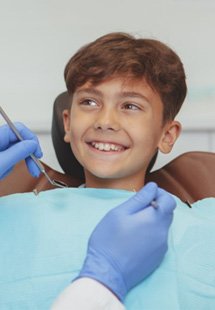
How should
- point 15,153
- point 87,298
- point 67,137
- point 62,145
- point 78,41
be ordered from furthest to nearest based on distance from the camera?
1. point 78,41
2. point 62,145
3. point 67,137
4. point 15,153
5. point 87,298

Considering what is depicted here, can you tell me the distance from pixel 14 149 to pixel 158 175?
50cm

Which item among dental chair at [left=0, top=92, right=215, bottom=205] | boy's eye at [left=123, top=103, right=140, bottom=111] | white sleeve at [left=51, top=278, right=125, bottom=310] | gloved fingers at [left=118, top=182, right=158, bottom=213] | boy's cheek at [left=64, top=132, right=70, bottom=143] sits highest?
boy's eye at [left=123, top=103, right=140, bottom=111]

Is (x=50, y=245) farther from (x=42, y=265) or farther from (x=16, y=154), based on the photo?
(x=16, y=154)

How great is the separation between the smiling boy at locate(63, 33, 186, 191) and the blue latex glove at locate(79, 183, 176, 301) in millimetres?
209

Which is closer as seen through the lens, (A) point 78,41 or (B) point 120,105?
(B) point 120,105

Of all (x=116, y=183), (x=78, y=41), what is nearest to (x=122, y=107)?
(x=116, y=183)

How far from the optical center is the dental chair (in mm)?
1347

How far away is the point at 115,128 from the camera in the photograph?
3.62ft

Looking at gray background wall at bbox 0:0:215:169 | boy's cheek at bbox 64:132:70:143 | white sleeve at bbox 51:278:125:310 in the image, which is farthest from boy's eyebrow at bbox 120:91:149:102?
gray background wall at bbox 0:0:215:169

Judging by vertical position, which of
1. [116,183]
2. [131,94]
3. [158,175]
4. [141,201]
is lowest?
[158,175]

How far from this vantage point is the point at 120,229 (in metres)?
0.91

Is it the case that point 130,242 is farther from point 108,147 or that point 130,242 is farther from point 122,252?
point 108,147

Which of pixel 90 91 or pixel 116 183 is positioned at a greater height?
pixel 90 91

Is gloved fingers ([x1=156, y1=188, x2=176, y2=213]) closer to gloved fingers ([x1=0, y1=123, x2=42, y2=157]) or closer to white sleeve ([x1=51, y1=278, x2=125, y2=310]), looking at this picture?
white sleeve ([x1=51, y1=278, x2=125, y2=310])
